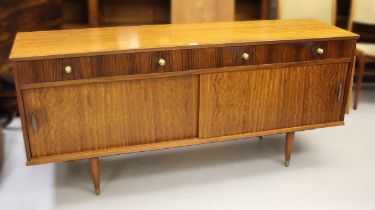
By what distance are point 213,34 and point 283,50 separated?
331mm

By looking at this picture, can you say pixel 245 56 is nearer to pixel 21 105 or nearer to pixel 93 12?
pixel 21 105

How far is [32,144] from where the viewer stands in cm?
176

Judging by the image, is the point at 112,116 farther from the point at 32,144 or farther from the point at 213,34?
the point at 213,34

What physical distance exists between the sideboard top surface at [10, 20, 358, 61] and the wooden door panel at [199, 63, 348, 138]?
0.50 ft

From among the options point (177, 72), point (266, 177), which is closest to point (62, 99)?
point (177, 72)

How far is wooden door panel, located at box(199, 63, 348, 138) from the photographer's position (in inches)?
75.2

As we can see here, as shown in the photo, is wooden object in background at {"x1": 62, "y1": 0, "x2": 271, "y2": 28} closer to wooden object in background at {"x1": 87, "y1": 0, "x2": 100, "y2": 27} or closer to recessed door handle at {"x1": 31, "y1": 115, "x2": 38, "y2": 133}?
wooden object in background at {"x1": 87, "y1": 0, "x2": 100, "y2": 27}

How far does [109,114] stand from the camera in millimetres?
1806

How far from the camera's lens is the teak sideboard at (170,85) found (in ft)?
5.59

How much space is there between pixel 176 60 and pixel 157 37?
0.19m

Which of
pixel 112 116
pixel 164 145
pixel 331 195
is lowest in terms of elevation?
pixel 331 195

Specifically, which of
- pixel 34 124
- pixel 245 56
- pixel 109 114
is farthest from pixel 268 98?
pixel 34 124

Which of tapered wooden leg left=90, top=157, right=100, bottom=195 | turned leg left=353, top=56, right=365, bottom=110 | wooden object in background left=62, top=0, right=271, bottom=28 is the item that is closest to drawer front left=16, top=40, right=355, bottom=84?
tapered wooden leg left=90, top=157, right=100, bottom=195

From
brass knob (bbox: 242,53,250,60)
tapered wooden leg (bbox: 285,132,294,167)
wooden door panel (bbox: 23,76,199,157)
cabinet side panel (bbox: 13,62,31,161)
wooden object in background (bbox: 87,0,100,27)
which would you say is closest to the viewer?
cabinet side panel (bbox: 13,62,31,161)
